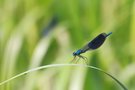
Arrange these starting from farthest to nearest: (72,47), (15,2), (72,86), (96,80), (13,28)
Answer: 1. (15,2)
2. (13,28)
3. (72,47)
4. (96,80)
5. (72,86)

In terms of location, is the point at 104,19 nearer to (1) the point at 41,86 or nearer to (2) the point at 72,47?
(2) the point at 72,47

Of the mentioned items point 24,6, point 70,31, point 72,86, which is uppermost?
point 24,6

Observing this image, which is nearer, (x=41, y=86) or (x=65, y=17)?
(x=41, y=86)

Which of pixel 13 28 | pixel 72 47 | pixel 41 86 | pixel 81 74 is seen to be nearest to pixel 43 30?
pixel 13 28

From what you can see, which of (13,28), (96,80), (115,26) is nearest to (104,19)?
(115,26)

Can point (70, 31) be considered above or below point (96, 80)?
above

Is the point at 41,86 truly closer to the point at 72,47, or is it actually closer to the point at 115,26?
the point at 72,47

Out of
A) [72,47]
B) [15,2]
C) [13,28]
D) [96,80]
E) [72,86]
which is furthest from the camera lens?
[15,2]
